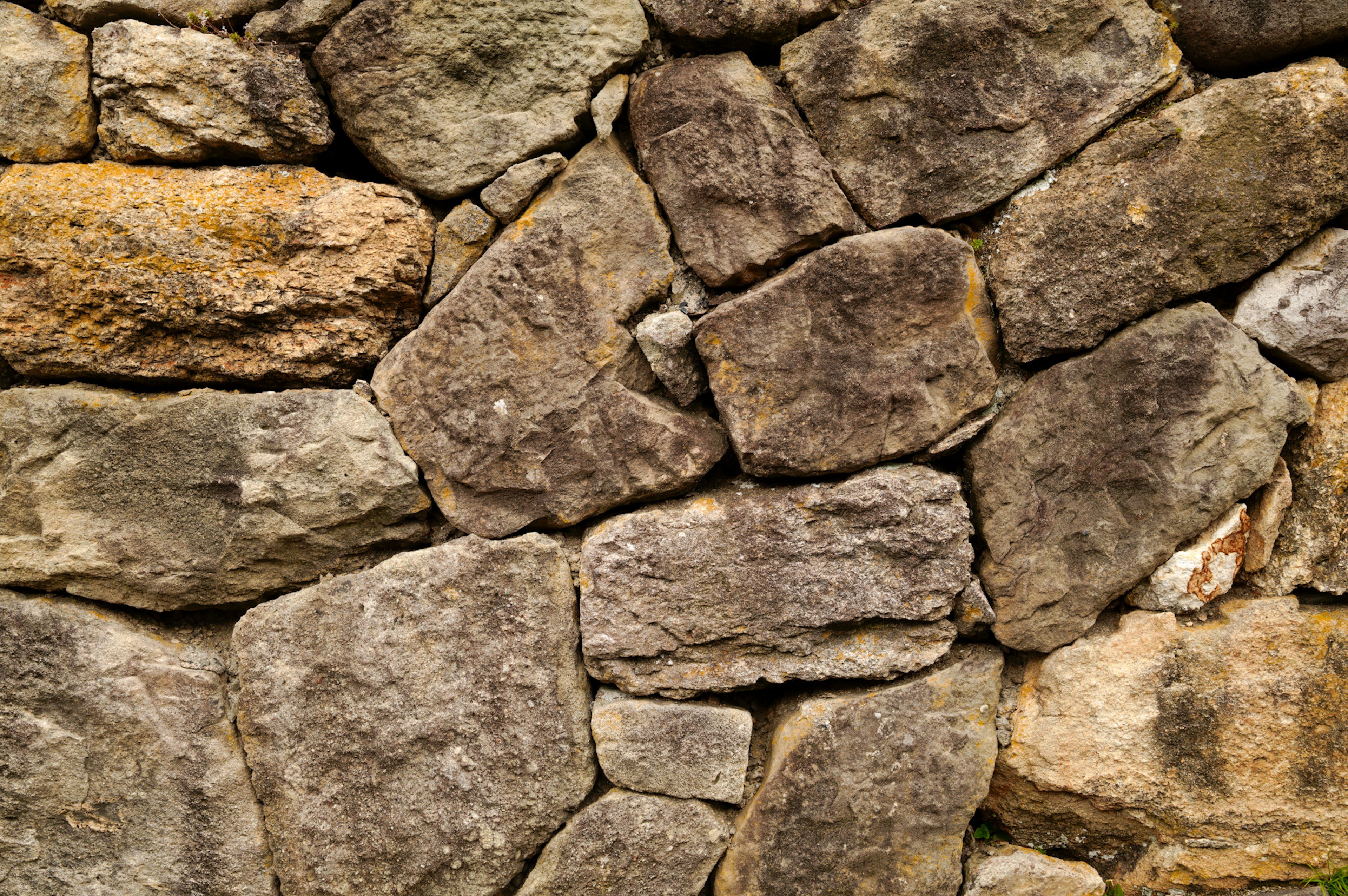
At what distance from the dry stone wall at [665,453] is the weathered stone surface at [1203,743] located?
0.01m

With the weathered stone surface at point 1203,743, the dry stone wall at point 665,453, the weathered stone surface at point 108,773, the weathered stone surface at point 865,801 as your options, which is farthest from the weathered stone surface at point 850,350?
the weathered stone surface at point 108,773

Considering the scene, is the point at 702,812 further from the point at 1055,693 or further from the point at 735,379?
the point at 735,379

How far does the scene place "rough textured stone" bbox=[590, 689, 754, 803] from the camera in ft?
5.95

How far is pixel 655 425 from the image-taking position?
1.84 m

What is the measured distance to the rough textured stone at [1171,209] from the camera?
5.56 feet

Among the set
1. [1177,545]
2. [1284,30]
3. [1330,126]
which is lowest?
[1177,545]

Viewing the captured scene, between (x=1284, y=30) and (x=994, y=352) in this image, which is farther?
(x=994, y=352)

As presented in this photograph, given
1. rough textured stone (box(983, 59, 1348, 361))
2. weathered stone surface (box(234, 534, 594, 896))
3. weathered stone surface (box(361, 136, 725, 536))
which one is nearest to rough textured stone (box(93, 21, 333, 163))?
weathered stone surface (box(361, 136, 725, 536))

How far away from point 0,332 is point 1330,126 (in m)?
3.06

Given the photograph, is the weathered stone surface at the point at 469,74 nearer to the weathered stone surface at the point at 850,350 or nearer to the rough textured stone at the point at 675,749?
the weathered stone surface at the point at 850,350

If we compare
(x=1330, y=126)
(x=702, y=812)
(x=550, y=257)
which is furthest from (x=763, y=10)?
(x=702, y=812)

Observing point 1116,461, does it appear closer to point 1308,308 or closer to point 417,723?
point 1308,308

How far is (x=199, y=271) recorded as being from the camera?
177 cm

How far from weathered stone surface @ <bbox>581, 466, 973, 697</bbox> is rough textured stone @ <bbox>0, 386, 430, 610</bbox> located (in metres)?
0.63
